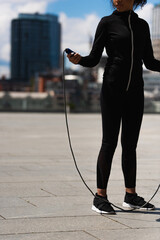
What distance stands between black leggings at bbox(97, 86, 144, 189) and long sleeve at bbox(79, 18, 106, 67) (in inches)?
8.8

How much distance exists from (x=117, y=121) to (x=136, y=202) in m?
0.66

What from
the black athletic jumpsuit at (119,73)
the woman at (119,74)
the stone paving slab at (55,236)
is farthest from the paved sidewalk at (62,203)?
the black athletic jumpsuit at (119,73)

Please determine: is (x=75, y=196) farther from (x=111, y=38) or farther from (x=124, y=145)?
(x=111, y=38)

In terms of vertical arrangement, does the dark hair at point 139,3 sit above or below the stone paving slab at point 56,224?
above

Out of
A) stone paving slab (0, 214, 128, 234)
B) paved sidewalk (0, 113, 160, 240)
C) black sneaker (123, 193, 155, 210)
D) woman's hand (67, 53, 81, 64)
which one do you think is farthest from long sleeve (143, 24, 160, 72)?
stone paving slab (0, 214, 128, 234)

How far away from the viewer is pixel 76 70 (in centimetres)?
14250

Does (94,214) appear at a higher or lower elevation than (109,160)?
lower

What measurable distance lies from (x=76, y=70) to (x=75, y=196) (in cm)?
13820

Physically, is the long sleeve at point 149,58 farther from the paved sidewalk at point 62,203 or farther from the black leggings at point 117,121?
the paved sidewalk at point 62,203

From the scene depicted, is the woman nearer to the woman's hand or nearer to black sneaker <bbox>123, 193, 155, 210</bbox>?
the woman's hand

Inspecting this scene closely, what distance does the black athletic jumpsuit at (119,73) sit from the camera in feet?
13.5

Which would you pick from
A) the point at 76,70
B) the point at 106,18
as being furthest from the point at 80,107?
the point at 76,70

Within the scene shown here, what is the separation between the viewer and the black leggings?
415 centimetres

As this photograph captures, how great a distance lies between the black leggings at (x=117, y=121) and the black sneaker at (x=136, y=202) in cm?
25
